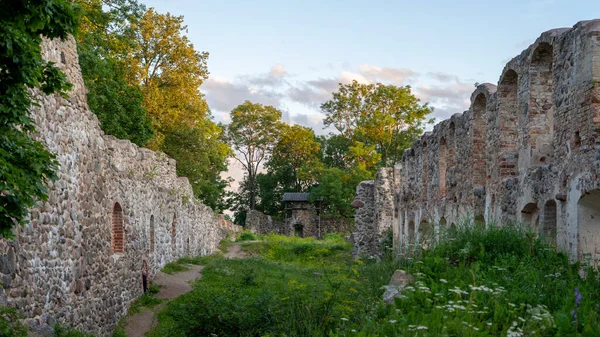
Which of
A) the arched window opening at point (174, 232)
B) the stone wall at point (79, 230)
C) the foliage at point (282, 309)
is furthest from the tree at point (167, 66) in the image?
the foliage at point (282, 309)

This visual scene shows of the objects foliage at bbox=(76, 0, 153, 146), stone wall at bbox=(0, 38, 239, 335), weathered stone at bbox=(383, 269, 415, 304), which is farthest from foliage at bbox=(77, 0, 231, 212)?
weathered stone at bbox=(383, 269, 415, 304)

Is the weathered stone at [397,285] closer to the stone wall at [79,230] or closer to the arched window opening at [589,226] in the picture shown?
the arched window opening at [589,226]

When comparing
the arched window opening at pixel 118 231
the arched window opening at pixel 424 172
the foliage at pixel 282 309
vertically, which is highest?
the arched window opening at pixel 424 172

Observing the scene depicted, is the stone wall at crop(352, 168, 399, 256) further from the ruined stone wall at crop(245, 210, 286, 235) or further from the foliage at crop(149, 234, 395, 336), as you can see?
the ruined stone wall at crop(245, 210, 286, 235)

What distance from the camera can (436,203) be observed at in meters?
20.1

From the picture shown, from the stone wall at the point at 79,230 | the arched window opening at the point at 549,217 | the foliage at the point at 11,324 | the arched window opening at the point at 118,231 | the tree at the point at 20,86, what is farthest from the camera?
the arched window opening at the point at 118,231

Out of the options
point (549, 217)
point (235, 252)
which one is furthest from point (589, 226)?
point (235, 252)

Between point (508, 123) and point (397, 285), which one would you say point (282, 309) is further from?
point (508, 123)

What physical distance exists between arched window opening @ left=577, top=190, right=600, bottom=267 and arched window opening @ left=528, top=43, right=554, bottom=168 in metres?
2.53

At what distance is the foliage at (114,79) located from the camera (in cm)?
2530

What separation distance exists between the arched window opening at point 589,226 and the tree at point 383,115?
1541 inches

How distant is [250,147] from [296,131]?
4312 millimetres

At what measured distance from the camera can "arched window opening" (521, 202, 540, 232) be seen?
12.9 m

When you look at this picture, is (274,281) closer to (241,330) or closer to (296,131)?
(241,330)
